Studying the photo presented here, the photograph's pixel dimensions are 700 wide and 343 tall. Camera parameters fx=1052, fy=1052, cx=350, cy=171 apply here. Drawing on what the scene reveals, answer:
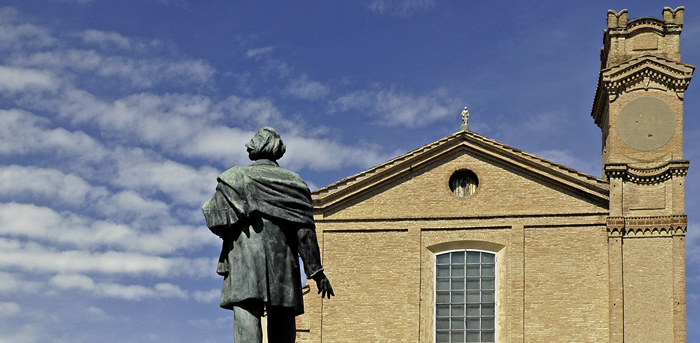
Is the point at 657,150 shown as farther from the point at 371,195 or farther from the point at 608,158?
the point at 371,195

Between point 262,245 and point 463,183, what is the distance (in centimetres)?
2247

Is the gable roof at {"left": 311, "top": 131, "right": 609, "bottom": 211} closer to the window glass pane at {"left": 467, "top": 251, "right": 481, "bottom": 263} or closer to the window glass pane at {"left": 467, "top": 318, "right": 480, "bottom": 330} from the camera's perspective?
the window glass pane at {"left": 467, "top": 251, "right": 481, "bottom": 263}

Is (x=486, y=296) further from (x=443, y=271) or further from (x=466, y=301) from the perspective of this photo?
(x=443, y=271)

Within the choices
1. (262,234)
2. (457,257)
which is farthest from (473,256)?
(262,234)

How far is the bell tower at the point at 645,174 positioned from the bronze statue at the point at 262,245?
20.3 meters

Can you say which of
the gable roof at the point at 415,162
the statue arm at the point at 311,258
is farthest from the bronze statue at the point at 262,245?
the gable roof at the point at 415,162

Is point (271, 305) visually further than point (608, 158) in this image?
No

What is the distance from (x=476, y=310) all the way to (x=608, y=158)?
527 cm

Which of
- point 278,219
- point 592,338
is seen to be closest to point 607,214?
point 592,338

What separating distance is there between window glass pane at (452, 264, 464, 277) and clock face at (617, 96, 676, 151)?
5314 mm

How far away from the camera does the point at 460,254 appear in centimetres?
2770

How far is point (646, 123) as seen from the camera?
27.0 m

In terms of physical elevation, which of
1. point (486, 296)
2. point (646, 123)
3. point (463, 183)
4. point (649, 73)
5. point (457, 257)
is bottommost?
point (486, 296)

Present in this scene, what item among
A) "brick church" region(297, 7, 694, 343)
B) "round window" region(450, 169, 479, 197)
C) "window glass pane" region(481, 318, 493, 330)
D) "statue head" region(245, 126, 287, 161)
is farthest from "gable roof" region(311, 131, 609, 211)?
"statue head" region(245, 126, 287, 161)
